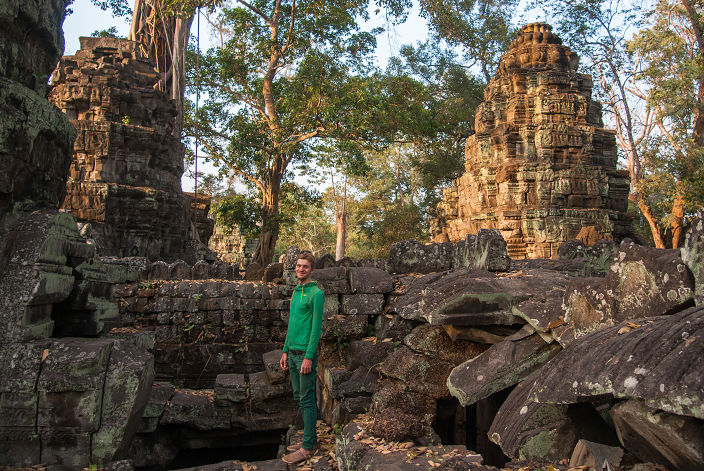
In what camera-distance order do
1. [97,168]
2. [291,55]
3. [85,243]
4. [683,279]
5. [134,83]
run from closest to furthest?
1. [683,279]
2. [85,243]
3. [97,168]
4. [134,83]
5. [291,55]

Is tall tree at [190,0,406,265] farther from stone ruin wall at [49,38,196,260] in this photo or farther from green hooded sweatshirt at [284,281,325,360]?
green hooded sweatshirt at [284,281,325,360]

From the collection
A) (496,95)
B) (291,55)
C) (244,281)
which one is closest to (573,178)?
(496,95)

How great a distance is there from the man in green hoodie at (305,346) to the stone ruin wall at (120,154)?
9.67m

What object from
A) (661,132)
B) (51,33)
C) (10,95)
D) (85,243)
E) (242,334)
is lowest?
(242,334)

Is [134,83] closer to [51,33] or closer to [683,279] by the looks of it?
[51,33]

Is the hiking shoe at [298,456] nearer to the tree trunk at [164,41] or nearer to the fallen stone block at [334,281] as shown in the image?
the fallen stone block at [334,281]

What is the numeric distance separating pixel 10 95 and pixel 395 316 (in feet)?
11.0

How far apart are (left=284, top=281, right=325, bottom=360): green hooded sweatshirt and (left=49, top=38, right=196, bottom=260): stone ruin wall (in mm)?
9674

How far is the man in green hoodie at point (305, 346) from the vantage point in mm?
3861

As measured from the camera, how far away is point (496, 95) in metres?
16.9

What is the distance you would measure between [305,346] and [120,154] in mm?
11107

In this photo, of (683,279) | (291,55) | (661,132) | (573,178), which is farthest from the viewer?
(661,132)

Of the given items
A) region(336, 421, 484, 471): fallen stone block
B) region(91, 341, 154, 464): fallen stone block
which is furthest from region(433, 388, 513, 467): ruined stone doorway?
region(91, 341, 154, 464): fallen stone block

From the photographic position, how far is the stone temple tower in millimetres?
14852
